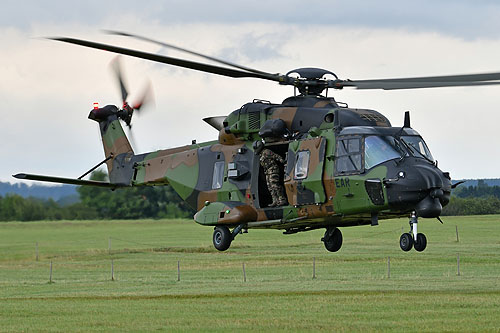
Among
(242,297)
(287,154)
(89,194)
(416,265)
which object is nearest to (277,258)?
(416,265)

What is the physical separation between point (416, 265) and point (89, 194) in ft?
119

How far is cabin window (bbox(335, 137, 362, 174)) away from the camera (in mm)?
30766

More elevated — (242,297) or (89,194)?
(89,194)

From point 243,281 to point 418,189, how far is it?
41010 mm

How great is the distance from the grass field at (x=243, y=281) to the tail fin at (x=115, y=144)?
21.1 ft

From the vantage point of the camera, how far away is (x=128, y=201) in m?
98.9

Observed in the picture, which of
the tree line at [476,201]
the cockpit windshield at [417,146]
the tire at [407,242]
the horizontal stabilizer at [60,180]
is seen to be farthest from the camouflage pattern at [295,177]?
the tree line at [476,201]

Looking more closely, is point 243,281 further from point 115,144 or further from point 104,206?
point 104,206

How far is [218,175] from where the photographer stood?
35.4 metres

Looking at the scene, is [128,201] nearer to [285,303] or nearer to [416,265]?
[416,265]

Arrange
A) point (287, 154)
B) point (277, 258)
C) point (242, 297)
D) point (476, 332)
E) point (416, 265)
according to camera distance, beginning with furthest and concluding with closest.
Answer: point (277, 258) → point (416, 265) → point (242, 297) → point (476, 332) → point (287, 154)

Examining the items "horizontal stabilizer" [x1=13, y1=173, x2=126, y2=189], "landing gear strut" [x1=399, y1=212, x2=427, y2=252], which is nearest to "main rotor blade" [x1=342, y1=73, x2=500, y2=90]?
"landing gear strut" [x1=399, y1=212, x2=427, y2=252]

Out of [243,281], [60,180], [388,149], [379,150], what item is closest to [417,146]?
[388,149]

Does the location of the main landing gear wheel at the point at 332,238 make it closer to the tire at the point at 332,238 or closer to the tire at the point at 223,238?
the tire at the point at 332,238
